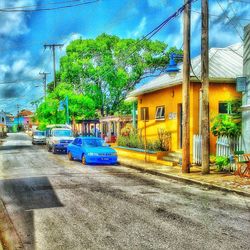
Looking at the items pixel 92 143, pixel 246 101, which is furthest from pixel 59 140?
pixel 246 101

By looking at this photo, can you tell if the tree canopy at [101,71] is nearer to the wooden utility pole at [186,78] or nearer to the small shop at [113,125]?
the small shop at [113,125]

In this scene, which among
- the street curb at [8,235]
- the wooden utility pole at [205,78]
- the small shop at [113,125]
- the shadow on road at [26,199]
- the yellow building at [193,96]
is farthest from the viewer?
the small shop at [113,125]

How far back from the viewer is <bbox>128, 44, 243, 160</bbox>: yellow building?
59.6 ft

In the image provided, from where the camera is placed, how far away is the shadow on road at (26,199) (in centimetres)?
697

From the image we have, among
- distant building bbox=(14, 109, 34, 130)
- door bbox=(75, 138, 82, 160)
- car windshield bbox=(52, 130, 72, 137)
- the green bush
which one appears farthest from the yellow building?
distant building bbox=(14, 109, 34, 130)

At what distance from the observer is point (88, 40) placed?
148 ft

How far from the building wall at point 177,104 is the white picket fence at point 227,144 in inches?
89.7

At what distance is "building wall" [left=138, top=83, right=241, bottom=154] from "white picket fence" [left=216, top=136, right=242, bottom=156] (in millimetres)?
2279

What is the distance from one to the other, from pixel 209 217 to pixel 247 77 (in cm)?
771

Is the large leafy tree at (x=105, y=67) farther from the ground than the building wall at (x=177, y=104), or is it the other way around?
the large leafy tree at (x=105, y=67)

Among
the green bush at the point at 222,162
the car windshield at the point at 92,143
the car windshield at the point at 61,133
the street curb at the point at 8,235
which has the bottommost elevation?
the street curb at the point at 8,235

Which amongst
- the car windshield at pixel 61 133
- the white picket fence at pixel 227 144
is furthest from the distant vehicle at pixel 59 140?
the white picket fence at pixel 227 144

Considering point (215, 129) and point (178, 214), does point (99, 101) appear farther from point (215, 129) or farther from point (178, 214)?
point (178, 214)

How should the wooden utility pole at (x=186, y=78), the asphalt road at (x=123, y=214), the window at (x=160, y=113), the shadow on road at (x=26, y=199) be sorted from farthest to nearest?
the window at (x=160, y=113) → the wooden utility pole at (x=186, y=78) → the shadow on road at (x=26, y=199) → the asphalt road at (x=123, y=214)
